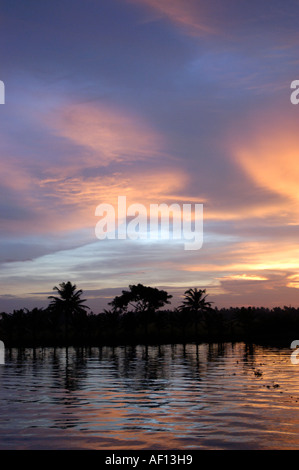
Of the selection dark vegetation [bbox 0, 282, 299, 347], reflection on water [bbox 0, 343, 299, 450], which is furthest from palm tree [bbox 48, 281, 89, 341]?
reflection on water [bbox 0, 343, 299, 450]

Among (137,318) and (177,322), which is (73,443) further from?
(177,322)

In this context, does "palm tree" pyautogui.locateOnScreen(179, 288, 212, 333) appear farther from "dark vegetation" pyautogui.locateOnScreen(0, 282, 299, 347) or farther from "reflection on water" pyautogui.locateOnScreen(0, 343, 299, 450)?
"reflection on water" pyautogui.locateOnScreen(0, 343, 299, 450)

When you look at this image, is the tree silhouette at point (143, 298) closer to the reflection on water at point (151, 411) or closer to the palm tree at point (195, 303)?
the palm tree at point (195, 303)

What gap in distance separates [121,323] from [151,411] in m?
107

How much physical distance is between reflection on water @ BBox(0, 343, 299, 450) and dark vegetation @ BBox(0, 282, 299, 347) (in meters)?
70.8

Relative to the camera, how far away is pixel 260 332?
15450 cm

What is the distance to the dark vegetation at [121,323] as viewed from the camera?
379ft

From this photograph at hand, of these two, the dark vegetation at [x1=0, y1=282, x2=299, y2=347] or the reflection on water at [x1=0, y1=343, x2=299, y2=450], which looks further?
the dark vegetation at [x1=0, y1=282, x2=299, y2=347]

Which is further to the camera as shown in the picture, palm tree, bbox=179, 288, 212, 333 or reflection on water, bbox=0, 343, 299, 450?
palm tree, bbox=179, 288, 212, 333

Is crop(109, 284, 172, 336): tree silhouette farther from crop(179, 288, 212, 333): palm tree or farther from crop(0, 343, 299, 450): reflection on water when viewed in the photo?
crop(0, 343, 299, 450): reflection on water

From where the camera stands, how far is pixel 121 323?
13088 cm

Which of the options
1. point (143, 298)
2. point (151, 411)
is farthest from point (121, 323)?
point (151, 411)

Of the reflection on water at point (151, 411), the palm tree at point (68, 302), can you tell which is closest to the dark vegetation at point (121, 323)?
the palm tree at point (68, 302)

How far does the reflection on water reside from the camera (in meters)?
18.2
